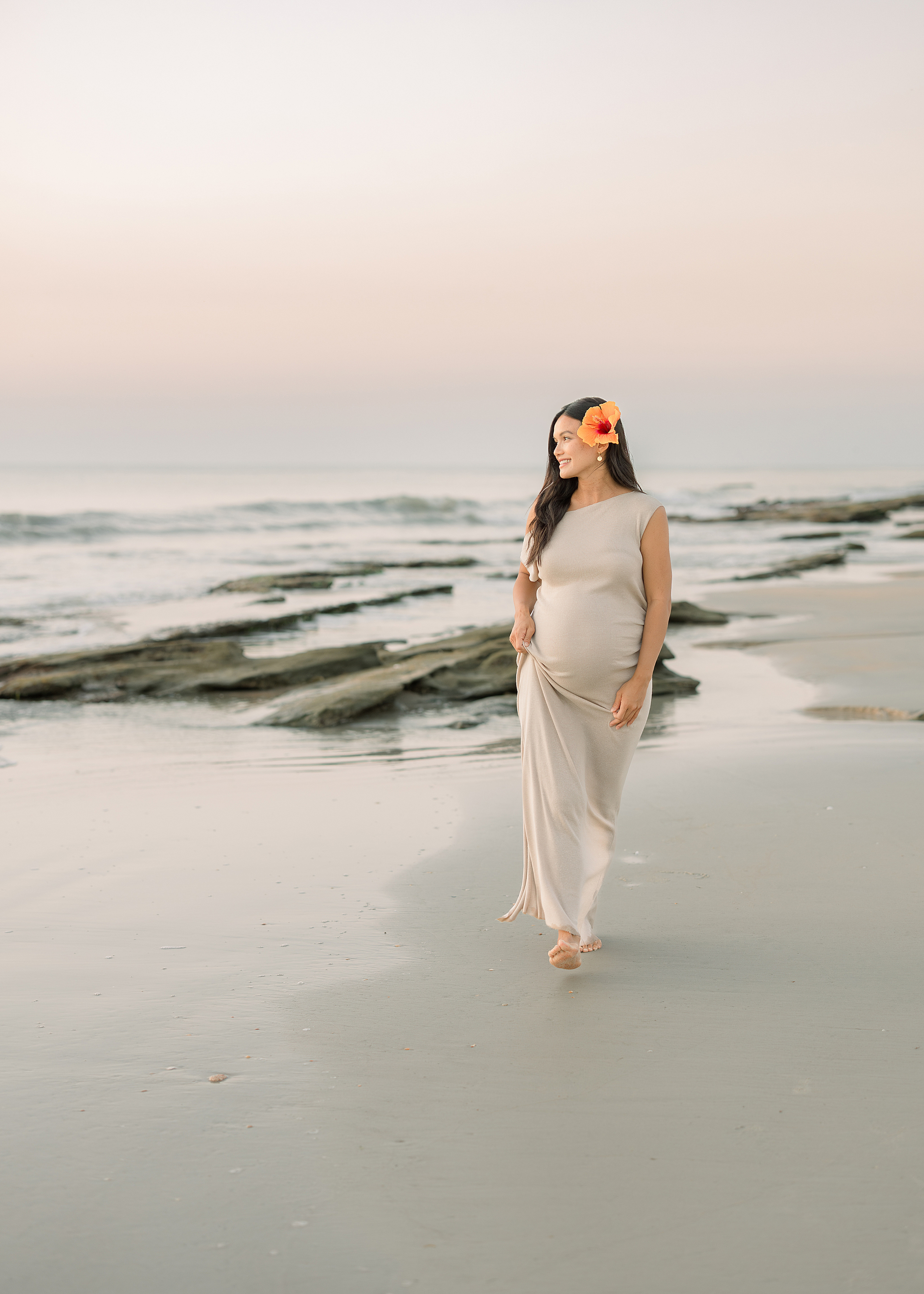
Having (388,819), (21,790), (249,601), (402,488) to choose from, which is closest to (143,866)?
(388,819)

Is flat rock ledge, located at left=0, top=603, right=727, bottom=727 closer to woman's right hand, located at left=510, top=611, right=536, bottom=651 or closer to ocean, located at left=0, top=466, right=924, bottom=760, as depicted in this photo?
ocean, located at left=0, top=466, right=924, bottom=760

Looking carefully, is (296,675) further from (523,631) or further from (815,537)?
(815,537)

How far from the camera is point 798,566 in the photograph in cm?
2152

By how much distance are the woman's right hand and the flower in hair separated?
645mm

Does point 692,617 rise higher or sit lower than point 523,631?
lower

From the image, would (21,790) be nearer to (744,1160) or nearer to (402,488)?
(744,1160)

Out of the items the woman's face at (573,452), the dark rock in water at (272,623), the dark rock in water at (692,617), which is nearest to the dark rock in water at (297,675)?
the dark rock in water at (272,623)

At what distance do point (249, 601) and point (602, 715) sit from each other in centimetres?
1420

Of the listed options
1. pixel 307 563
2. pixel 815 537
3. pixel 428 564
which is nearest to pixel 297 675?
pixel 428 564

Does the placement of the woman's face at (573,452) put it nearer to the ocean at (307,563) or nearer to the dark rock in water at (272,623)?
the ocean at (307,563)

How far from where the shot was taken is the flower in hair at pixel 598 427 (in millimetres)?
3646

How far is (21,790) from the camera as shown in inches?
251

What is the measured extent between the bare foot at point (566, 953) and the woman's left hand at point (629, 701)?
0.72 metres

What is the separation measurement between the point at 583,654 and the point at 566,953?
100 cm
